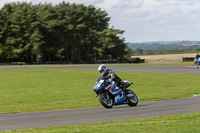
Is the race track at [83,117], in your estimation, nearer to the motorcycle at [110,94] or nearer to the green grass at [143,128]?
the motorcycle at [110,94]

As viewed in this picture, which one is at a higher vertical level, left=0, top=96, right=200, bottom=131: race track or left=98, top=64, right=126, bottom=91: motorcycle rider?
left=98, top=64, right=126, bottom=91: motorcycle rider

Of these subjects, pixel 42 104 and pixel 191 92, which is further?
pixel 191 92

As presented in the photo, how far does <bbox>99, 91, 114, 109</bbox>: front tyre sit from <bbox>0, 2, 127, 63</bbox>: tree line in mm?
67104

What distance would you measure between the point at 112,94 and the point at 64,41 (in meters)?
75.3

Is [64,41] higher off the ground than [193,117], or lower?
higher

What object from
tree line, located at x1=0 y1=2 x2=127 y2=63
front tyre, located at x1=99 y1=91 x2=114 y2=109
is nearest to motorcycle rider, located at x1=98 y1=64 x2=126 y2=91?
front tyre, located at x1=99 y1=91 x2=114 y2=109

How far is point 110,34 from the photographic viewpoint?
87375 millimetres

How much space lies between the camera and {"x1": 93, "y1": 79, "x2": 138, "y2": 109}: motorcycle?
523 inches

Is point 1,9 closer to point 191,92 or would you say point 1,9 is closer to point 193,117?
point 191,92

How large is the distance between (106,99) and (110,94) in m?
0.28

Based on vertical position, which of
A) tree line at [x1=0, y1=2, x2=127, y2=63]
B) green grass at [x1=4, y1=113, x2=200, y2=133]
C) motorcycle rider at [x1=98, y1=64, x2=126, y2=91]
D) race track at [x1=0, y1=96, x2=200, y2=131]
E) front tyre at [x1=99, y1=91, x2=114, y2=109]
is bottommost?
race track at [x1=0, y1=96, x2=200, y2=131]

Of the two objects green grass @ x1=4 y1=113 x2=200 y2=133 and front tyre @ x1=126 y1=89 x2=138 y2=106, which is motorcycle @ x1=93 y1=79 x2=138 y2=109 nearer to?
front tyre @ x1=126 y1=89 x2=138 y2=106

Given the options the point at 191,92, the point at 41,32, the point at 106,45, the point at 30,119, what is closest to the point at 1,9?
the point at 41,32

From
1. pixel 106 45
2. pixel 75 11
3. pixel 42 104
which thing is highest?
pixel 75 11
